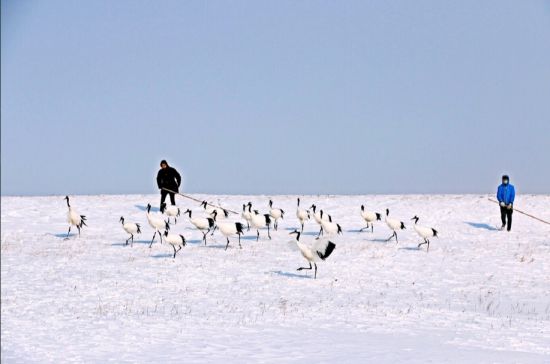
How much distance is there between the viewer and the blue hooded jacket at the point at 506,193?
30719 millimetres

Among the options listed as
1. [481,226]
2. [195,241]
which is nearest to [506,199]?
[481,226]

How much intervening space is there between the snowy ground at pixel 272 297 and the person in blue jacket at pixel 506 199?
3.16ft

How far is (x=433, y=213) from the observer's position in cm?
3453

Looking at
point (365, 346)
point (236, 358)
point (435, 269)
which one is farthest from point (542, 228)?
point (236, 358)

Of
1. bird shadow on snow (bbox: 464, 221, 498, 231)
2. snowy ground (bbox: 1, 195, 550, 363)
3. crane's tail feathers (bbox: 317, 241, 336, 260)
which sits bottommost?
snowy ground (bbox: 1, 195, 550, 363)

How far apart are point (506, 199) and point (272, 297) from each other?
58.4 feet

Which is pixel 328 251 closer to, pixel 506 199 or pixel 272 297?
pixel 272 297

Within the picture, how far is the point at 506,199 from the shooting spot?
101 feet

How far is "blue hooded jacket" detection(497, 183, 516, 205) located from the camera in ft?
101

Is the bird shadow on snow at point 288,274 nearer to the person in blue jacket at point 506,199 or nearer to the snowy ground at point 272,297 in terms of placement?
the snowy ground at point 272,297

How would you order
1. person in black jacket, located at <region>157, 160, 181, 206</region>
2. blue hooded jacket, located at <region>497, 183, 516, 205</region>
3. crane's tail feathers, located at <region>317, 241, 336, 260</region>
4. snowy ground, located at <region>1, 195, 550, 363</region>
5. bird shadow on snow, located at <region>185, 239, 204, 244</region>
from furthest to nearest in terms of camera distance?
1. person in black jacket, located at <region>157, 160, 181, 206</region>
2. blue hooded jacket, located at <region>497, 183, 516, 205</region>
3. bird shadow on snow, located at <region>185, 239, 204, 244</region>
4. crane's tail feathers, located at <region>317, 241, 336, 260</region>
5. snowy ground, located at <region>1, 195, 550, 363</region>

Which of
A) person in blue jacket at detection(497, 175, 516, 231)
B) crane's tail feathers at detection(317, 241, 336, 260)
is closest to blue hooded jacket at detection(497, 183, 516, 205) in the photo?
person in blue jacket at detection(497, 175, 516, 231)

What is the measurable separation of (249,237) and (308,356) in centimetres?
1590

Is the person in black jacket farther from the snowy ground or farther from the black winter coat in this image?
the snowy ground
